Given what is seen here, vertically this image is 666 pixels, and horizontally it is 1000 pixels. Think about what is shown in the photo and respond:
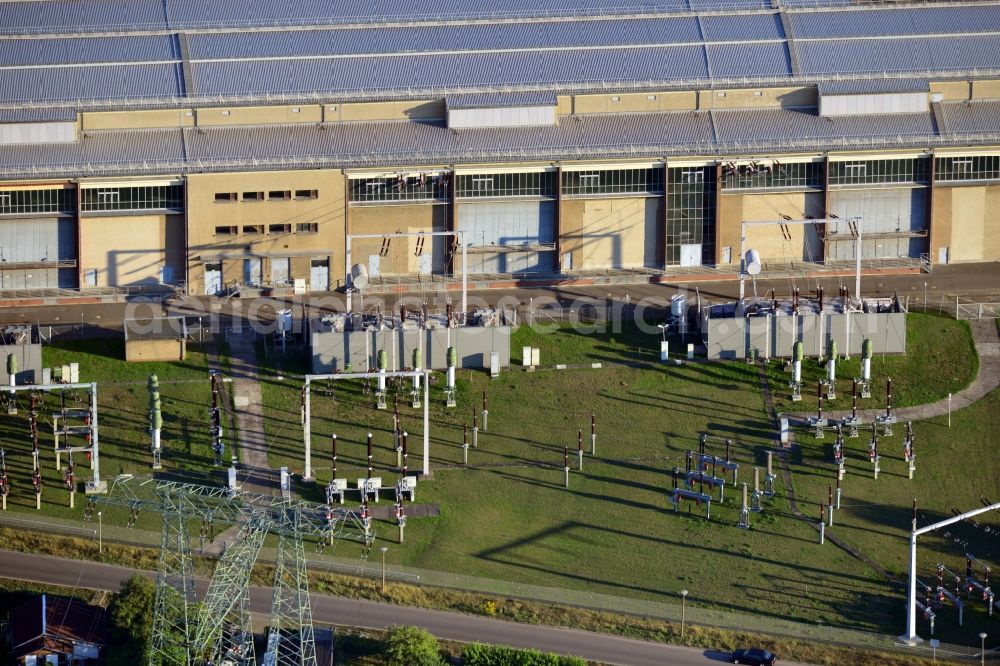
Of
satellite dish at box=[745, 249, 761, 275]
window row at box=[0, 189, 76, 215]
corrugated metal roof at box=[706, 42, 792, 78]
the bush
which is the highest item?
corrugated metal roof at box=[706, 42, 792, 78]

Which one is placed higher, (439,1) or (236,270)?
(439,1)

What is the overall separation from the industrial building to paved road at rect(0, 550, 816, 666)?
32283 millimetres

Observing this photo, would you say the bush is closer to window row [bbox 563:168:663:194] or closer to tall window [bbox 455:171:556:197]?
tall window [bbox 455:171:556:197]

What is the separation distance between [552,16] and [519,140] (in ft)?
38.8

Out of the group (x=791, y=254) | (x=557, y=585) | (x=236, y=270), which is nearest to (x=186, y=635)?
(x=557, y=585)

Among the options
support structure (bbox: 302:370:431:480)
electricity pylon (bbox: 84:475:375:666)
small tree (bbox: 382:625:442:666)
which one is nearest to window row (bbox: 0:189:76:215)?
support structure (bbox: 302:370:431:480)

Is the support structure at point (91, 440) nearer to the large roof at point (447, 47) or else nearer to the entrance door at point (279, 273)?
the entrance door at point (279, 273)

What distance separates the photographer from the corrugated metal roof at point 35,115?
188 meters

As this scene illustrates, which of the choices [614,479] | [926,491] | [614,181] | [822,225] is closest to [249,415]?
[614,479]

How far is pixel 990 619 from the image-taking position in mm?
155125

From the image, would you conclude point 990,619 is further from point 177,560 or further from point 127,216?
point 127,216

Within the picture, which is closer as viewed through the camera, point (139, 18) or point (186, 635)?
point (186, 635)

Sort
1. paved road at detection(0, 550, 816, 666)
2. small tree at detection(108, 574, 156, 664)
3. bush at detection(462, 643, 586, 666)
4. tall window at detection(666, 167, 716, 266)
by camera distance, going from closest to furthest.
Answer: bush at detection(462, 643, 586, 666) → small tree at detection(108, 574, 156, 664) → paved road at detection(0, 550, 816, 666) → tall window at detection(666, 167, 716, 266)

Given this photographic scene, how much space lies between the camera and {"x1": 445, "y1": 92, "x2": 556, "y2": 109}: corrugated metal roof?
189875 millimetres
